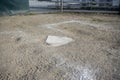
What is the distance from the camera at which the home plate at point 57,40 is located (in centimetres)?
438

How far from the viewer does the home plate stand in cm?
438

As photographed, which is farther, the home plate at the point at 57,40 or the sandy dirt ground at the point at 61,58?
the home plate at the point at 57,40

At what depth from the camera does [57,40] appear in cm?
464

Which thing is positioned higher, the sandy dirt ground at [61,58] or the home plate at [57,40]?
the home plate at [57,40]

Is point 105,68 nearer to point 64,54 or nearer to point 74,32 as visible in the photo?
point 64,54

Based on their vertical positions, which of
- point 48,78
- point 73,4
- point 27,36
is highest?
point 73,4

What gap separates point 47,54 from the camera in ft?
12.2

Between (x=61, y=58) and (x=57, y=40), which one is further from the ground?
(x=57, y=40)

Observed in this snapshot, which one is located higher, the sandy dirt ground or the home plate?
the home plate

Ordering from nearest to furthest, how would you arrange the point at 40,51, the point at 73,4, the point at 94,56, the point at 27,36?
the point at 94,56 → the point at 40,51 → the point at 27,36 → the point at 73,4

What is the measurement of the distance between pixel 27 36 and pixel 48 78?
270 centimetres

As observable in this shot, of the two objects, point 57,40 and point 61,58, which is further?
point 57,40

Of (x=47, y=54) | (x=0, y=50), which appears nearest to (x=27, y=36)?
(x=0, y=50)

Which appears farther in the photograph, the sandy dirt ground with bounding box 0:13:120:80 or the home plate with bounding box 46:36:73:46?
the home plate with bounding box 46:36:73:46
